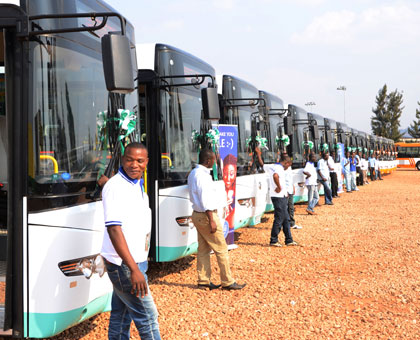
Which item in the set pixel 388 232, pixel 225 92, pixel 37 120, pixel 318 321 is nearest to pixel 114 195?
pixel 37 120

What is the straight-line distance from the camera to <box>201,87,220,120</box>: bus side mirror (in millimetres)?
6613

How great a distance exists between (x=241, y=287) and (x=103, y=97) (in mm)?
3312

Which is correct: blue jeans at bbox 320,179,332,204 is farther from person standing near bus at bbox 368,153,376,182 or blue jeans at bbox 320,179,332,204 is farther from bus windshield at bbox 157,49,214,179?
person standing near bus at bbox 368,153,376,182

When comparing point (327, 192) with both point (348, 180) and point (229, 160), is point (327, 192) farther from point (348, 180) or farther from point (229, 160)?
point (229, 160)

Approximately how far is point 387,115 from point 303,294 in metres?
86.3

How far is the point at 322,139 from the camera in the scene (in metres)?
19.8

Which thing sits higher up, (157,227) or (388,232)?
(157,227)

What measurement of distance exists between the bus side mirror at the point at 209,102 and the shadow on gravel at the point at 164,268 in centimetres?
243

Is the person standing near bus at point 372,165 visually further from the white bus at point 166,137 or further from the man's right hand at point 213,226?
the man's right hand at point 213,226

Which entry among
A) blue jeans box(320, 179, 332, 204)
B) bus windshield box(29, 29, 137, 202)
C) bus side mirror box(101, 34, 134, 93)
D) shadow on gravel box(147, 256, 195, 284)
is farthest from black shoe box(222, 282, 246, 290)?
blue jeans box(320, 179, 332, 204)

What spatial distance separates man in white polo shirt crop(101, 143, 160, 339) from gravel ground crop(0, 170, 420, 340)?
5.08ft

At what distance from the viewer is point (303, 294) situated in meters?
6.43

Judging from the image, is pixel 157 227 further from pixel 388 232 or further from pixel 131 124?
pixel 388 232

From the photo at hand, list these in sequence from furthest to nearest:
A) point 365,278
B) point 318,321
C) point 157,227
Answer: point 365,278 → point 157,227 → point 318,321
